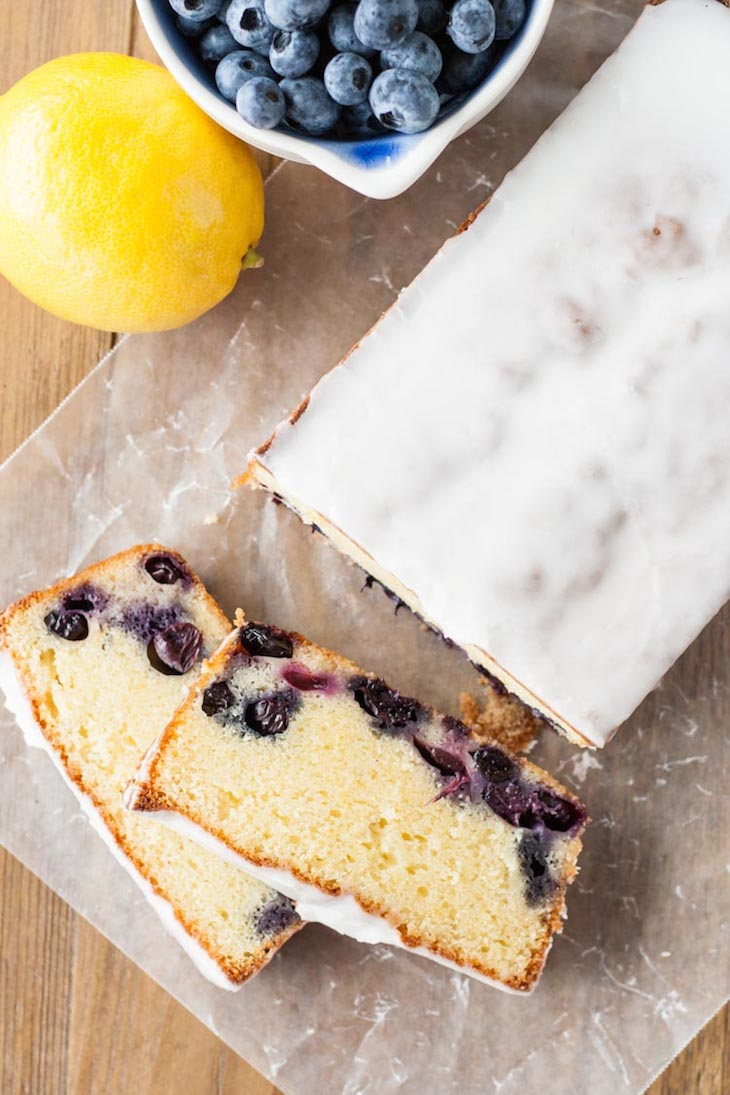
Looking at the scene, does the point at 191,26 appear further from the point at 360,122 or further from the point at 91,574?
the point at 91,574

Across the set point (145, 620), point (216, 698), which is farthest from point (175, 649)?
point (216, 698)

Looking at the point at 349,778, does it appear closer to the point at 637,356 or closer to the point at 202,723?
the point at 202,723

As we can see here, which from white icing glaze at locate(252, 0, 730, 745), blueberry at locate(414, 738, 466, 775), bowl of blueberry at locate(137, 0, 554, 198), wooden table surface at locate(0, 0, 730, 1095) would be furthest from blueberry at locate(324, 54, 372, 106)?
blueberry at locate(414, 738, 466, 775)

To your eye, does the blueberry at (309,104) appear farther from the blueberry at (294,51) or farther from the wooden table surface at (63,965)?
the wooden table surface at (63,965)

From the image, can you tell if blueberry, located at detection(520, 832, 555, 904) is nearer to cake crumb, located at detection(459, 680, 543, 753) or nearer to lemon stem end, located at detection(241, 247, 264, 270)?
cake crumb, located at detection(459, 680, 543, 753)

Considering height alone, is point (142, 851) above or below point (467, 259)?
below

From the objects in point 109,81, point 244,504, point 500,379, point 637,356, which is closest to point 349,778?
point 244,504
